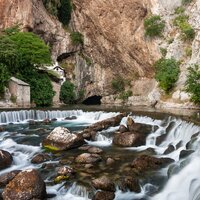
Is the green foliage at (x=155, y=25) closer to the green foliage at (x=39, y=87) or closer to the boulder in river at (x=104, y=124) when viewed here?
the green foliage at (x=39, y=87)

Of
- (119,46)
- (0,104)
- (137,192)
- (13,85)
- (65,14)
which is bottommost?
(137,192)

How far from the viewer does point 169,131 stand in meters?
16.6

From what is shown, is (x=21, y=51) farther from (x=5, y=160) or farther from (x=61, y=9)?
(x=5, y=160)

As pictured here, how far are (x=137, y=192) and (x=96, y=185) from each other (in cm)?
130

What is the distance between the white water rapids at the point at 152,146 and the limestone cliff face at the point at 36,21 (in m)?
15.3

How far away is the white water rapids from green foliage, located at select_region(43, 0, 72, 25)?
767 inches

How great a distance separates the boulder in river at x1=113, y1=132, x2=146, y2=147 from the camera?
14578 millimetres

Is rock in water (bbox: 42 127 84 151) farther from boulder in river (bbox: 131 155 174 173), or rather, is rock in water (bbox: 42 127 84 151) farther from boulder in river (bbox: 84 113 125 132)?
boulder in river (bbox: 131 155 174 173)

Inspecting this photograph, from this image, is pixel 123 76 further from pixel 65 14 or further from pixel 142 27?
pixel 65 14

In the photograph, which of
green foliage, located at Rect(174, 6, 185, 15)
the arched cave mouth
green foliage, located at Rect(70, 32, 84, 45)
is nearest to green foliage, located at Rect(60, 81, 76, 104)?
green foliage, located at Rect(70, 32, 84, 45)

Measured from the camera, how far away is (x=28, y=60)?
2922 centimetres

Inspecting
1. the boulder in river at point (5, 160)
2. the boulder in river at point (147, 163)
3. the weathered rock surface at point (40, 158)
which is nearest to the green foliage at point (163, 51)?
the boulder in river at point (147, 163)

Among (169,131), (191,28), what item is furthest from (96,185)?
(191,28)

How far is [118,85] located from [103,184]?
33160 millimetres
